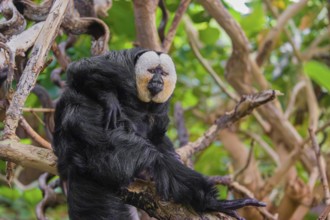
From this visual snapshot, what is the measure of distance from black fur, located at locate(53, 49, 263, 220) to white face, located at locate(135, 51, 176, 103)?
0.54 feet

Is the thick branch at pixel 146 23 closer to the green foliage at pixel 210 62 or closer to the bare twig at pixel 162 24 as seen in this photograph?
the bare twig at pixel 162 24

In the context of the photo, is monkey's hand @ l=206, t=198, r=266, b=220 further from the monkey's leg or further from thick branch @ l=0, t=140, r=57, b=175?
thick branch @ l=0, t=140, r=57, b=175

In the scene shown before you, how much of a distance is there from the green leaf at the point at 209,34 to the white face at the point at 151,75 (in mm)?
1212

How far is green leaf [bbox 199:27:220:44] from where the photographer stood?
361cm

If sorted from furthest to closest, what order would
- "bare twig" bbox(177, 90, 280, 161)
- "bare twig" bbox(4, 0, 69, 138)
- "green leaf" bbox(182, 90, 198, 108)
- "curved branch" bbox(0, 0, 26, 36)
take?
1. "green leaf" bbox(182, 90, 198, 108)
2. "bare twig" bbox(177, 90, 280, 161)
3. "curved branch" bbox(0, 0, 26, 36)
4. "bare twig" bbox(4, 0, 69, 138)

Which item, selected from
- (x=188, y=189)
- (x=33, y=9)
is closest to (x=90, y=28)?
(x=33, y=9)

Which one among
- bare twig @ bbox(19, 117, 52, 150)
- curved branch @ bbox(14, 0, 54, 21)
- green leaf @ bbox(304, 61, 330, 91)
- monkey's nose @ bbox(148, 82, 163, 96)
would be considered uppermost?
green leaf @ bbox(304, 61, 330, 91)

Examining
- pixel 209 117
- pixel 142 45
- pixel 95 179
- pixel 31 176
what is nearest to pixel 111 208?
pixel 95 179

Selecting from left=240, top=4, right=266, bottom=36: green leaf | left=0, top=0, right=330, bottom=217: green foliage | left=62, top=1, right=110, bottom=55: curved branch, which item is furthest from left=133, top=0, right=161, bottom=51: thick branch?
left=240, top=4, right=266, bottom=36: green leaf

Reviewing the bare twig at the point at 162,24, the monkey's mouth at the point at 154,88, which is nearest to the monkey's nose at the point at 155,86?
the monkey's mouth at the point at 154,88

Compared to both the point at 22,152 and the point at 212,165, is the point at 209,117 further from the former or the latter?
the point at 22,152

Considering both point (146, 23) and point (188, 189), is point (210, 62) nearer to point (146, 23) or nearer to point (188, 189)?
point (146, 23)

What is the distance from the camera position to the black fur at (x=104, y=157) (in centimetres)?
200

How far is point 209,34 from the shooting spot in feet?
11.9
